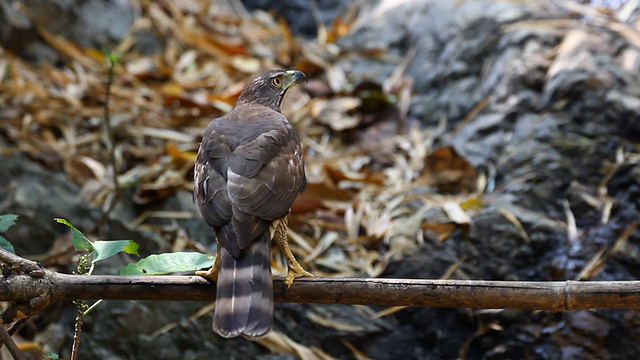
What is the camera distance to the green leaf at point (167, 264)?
8.97ft

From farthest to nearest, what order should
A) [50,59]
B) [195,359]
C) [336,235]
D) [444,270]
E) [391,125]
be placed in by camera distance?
1. [50,59]
2. [391,125]
3. [336,235]
4. [444,270]
5. [195,359]

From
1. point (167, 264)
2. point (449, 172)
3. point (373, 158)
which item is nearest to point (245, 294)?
point (167, 264)

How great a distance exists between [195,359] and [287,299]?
5.35 ft

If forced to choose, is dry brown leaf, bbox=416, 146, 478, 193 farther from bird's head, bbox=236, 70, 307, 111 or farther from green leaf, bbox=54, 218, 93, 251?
green leaf, bbox=54, 218, 93, 251

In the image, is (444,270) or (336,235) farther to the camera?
(336,235)

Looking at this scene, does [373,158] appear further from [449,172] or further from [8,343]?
[8,343]

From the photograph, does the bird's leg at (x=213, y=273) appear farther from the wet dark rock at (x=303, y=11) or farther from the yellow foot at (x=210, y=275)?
the wet dark rock at (x=303, y=11)

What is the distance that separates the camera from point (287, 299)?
2.88m

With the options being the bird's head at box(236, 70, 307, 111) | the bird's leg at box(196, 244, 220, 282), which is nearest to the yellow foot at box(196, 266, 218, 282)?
the bird's leg at box(196, 244, 220, 282)

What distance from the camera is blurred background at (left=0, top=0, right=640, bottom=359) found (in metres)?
4.38

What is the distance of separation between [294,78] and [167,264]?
74.6 inches

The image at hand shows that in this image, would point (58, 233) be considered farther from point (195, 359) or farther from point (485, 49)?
point (485, 49)

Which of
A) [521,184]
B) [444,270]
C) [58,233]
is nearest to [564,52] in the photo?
[521,184]

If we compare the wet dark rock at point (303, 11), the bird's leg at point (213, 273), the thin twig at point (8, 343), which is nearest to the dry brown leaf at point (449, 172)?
the bird's leg at point (213, 273)
